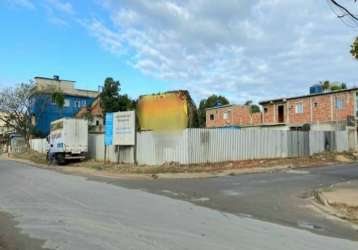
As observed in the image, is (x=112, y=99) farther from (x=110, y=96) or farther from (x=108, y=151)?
(x=108, y=151)

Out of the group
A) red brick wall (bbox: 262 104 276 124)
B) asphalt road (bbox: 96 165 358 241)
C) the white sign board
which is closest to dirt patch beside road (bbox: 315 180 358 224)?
asphalt road (bbox: 96 165 358 241)

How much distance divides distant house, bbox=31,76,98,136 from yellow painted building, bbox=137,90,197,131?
4519 cm

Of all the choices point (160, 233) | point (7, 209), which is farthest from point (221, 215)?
point (7, 209)

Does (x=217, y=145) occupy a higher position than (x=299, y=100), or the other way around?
A: (x=299, y=100)

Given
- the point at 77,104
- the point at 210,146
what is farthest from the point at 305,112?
the point at 77,104

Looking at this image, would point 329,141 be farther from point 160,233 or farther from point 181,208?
point 160,233

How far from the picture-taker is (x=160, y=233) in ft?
29.0

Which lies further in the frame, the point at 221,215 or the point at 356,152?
the point at 356,152

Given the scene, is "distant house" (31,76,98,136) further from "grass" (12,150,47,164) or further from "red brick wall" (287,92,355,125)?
"red brick wall" (287,92,355,125)

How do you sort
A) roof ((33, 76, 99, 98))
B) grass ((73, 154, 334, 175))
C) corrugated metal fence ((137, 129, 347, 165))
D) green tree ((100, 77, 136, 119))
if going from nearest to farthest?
grass ((73, 154, 334, 175)) < corrugated metal fence ((137, 129, 347, 165)) < green tree ((100, 77, 136, 119)) < roof ((33, 76, 99, 98))

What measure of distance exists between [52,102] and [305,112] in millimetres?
42705

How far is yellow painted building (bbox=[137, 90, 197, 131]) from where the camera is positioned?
28367mm

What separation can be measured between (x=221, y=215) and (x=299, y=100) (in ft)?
146

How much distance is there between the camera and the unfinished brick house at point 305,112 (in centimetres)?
4725
